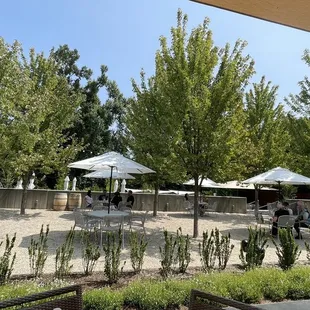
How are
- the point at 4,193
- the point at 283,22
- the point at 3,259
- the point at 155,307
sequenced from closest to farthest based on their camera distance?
the point at 283,22, the point at 155,307, the point at 3,259, the point at 4,193

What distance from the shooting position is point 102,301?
3.75m

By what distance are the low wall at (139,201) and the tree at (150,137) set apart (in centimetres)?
256

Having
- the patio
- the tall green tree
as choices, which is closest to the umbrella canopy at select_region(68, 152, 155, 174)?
the patio

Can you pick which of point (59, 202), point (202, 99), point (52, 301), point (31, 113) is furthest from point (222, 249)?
point (59, 202)

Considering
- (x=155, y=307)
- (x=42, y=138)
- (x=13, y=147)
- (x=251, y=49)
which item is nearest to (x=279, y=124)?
(x=251, y=49)

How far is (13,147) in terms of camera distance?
11656mm

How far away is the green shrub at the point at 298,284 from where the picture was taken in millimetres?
4500

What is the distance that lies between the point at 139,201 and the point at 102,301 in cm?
1397

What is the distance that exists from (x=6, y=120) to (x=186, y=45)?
613 cm

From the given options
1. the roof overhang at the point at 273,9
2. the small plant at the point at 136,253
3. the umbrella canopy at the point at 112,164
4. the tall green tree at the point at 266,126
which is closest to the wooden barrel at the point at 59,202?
the umbrella canopy at the point at 112,164

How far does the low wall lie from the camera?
1609cm

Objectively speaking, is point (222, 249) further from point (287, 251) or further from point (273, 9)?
point (273, 9)

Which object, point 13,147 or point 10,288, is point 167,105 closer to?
point 13,147

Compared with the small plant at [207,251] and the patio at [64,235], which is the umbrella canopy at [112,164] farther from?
the small plant at [207,251]
